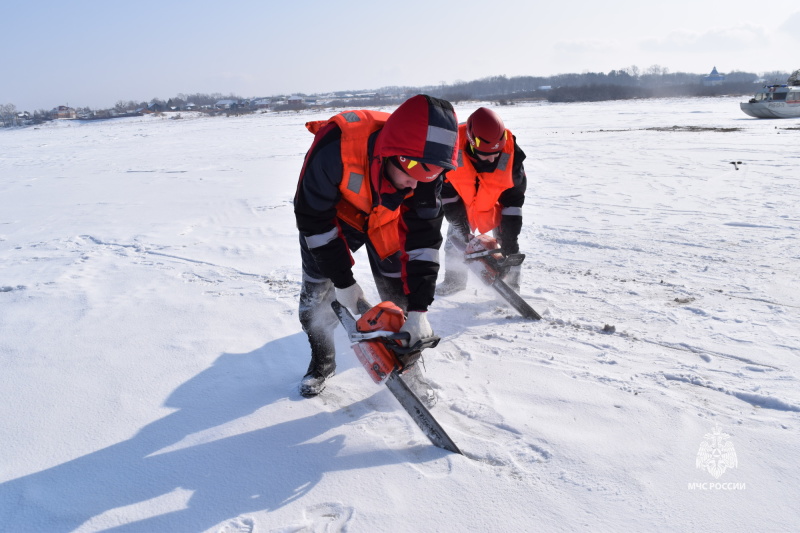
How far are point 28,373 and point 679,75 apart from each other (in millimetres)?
108888

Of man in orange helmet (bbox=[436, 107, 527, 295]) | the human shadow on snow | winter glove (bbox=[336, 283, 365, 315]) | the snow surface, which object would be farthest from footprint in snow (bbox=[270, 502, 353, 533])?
man in orange helmet (bbox=[436, 107, 527, 295])

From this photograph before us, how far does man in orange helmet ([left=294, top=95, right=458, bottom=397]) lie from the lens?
6.59 ft

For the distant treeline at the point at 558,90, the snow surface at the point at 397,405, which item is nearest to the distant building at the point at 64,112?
the distant treeline at the point at 558,90

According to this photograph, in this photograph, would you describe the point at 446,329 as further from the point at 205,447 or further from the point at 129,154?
the point at 129,154

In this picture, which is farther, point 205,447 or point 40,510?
point 205,447

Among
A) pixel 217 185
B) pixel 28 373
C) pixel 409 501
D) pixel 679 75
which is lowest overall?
pixel 409 501

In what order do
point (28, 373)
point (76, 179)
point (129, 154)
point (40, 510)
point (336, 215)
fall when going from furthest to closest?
1. point (129, 154)
2. point (76, 179)
3. point (28, 373)
4. point (336, 215)
5. point (40, 510)

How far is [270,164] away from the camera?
39.6 ft

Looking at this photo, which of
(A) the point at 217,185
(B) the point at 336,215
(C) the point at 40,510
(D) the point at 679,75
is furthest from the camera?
(D) the point at 679,75

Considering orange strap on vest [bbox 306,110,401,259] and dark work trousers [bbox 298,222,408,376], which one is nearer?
orange strap on vest [bbox 306,110,401,259]

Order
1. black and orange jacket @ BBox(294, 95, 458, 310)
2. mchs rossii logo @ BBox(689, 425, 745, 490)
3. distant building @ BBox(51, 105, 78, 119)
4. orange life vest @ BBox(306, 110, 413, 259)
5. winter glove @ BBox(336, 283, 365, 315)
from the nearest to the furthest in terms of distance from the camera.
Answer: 1. mchs rossii logo @ BBox(689, 425, 745, 490)
2. black and orange jacket @ BBox(294, 95, 458, 310)
3. orange life vest @ BBox(306, 110, 413, 259)
4. winter glove @ BBox(336, 283, 365, 315)
5. distant building @ BBox(51, 105, 78, 119)

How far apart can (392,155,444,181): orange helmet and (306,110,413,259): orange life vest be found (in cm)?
18

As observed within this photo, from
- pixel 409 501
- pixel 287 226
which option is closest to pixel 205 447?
pixel 409 501

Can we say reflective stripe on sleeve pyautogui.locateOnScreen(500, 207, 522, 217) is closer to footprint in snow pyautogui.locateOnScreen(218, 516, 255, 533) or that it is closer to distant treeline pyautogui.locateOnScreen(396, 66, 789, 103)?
footprint in snow pyautogui.locateOnScreen(218, 516, 255, 533)
